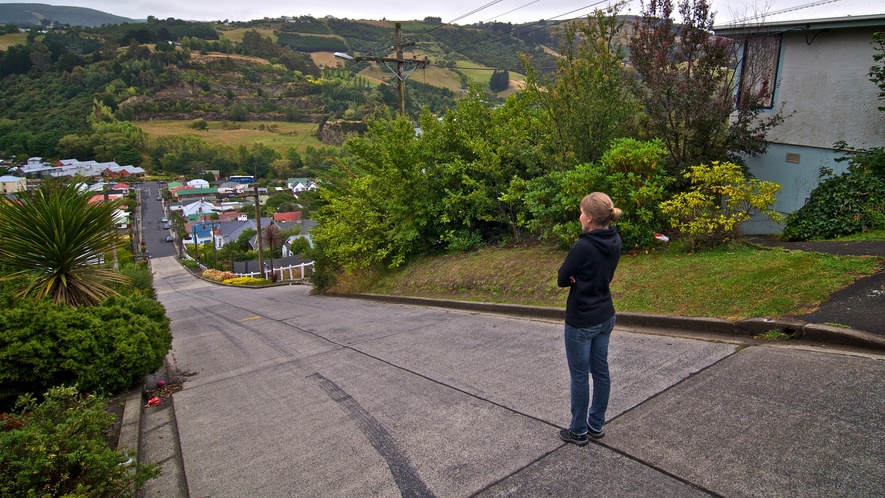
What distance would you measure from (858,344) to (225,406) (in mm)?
6205

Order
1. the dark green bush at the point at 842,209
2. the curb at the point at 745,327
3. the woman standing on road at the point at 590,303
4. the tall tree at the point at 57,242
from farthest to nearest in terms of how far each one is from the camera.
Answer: the dark green bush at the point at 842,209
the tall tree at the point at 57,242
the curb at the point at 745,327
the woman standing on road at the point at 590,303

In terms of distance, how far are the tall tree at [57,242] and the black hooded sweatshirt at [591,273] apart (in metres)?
6.29

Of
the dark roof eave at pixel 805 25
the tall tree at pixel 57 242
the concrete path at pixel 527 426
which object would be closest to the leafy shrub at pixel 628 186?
the concrete path at pixel 527 426

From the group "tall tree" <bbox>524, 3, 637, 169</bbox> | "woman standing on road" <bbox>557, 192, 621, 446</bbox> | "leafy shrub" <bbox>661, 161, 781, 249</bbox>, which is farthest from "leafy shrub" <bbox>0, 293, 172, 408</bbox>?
"tall tree" <bbox>524, 3, 637, 169</bbox>

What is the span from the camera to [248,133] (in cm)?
13875

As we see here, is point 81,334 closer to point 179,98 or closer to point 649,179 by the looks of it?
point 649,179

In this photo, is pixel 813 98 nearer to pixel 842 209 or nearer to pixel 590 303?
pixel 842 209

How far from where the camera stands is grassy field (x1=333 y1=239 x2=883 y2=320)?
5.71m

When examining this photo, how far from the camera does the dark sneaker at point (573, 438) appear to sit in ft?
11.6

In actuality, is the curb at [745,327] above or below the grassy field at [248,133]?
below

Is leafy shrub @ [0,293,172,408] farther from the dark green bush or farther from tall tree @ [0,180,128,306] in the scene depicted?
the dark green bush

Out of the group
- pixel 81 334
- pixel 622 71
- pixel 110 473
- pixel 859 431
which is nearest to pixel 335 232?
pixel 622 71

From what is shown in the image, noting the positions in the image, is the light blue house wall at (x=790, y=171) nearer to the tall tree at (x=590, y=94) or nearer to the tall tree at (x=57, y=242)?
the tall tree at (x=590, y=94)

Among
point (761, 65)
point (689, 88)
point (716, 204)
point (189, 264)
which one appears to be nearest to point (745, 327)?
point (716, 204)
